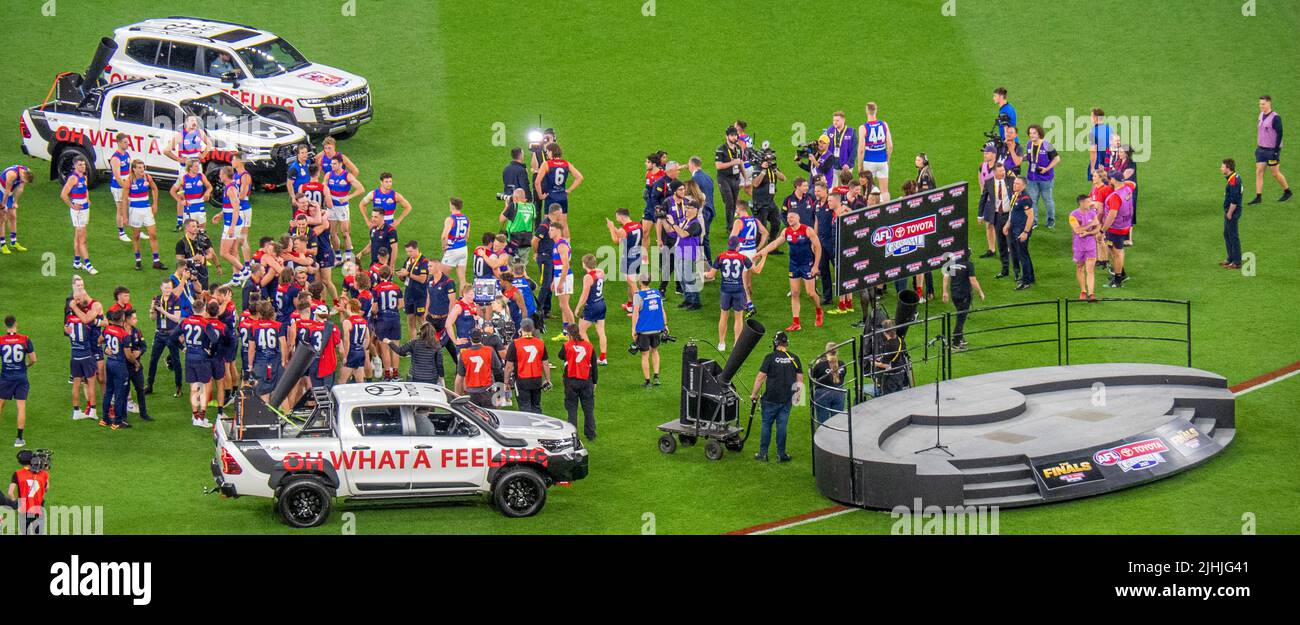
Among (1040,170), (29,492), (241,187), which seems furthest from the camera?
(1040,170)

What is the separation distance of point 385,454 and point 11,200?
38.3 ft

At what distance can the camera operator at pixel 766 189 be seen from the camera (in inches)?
1227

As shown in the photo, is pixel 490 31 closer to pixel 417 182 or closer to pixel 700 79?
pixel 700 79

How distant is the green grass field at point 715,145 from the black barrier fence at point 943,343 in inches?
19.5

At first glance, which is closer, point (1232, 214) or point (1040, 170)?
point (1232, 214)

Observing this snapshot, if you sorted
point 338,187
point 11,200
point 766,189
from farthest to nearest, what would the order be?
1. point 766,189
2. point 338,187
3. point 11,200

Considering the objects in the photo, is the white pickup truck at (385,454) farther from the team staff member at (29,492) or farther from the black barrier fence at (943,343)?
the black barrier fence at (943,343)

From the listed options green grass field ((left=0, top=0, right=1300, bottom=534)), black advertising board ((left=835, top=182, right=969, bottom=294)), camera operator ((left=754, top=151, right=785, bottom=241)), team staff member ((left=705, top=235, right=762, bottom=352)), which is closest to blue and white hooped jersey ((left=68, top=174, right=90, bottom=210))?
green grass field ((left=0, top=0, right=1300, bottom=534))

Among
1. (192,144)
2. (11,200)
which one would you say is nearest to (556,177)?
(192,144)

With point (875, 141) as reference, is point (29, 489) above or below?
below

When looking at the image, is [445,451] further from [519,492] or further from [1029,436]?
[1029,436]

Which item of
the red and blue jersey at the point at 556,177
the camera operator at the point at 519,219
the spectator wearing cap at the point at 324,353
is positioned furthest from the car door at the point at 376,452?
the red and blue jersey at the point at 556,177

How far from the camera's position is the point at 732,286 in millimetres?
27922
